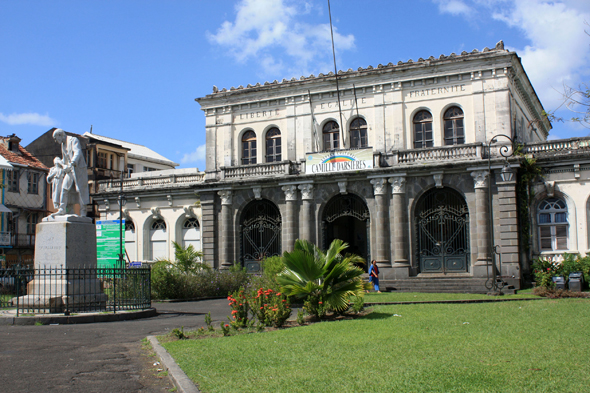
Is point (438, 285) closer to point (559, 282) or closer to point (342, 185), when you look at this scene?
point (559, 282)

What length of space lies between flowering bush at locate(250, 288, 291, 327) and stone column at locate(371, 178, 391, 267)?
14.4 m

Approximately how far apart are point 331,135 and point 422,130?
510 cm

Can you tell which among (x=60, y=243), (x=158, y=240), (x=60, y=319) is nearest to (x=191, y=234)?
(x=158, y=240)

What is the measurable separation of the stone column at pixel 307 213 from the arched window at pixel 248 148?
479cm

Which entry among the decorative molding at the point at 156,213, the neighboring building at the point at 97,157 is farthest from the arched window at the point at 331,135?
the neighboring building at the point at 97,157

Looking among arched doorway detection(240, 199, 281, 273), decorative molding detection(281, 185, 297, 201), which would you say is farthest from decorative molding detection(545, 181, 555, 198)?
arched doorway detection(240, 199, 281, 273)

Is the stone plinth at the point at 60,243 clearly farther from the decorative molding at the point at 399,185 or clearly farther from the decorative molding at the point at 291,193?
the decorative molding at the point at 399,185

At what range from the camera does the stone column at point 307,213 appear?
2867 centimetres

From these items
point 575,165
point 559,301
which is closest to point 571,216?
point 575,165

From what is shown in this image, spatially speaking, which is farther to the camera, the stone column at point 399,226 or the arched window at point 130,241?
the arched window at point 130,241

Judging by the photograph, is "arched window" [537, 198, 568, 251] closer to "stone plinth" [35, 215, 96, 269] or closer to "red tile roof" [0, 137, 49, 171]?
"stone plinth" [35, 215, 96, 269]

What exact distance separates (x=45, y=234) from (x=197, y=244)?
18.3 m

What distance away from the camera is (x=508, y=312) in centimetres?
1365

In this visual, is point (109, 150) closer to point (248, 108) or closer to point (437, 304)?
point (248, 108)
